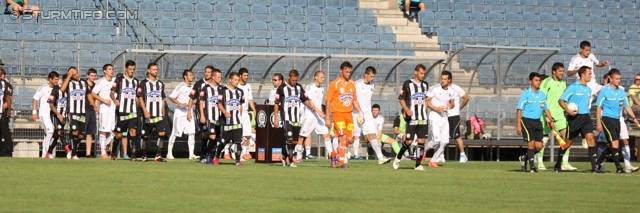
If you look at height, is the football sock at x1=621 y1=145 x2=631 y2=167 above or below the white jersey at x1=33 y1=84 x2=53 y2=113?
below

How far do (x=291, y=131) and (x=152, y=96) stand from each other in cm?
267

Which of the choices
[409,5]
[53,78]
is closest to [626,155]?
[53,78]

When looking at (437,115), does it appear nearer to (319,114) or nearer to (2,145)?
(319,114)

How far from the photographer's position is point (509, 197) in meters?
11.0

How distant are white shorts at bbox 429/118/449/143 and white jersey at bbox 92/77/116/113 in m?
6.63

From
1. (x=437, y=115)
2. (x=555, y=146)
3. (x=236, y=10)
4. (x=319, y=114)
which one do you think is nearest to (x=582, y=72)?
(x=437, y=115)

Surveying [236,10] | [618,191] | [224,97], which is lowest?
[618,191]

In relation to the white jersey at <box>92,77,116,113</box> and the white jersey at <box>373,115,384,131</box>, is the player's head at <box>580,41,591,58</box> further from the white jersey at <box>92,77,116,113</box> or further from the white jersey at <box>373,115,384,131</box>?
the white jersey at <box>92,77,116,113</box>

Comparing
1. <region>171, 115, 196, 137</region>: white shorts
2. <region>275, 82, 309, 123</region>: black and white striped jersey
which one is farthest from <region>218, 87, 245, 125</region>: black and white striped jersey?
<region>171, 115, 196, 137</region>: white shorts

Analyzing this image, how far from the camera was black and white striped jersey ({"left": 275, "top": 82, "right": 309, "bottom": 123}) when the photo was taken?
60.7 feet

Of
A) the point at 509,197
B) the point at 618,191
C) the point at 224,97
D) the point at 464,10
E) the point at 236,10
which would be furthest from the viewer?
the point at 464,10

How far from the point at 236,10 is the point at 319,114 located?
48.8ft

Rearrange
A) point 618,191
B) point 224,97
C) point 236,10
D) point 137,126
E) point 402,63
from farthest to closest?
point 236,10, point 402,63, point 137,126, point 224,97, point 618,191
